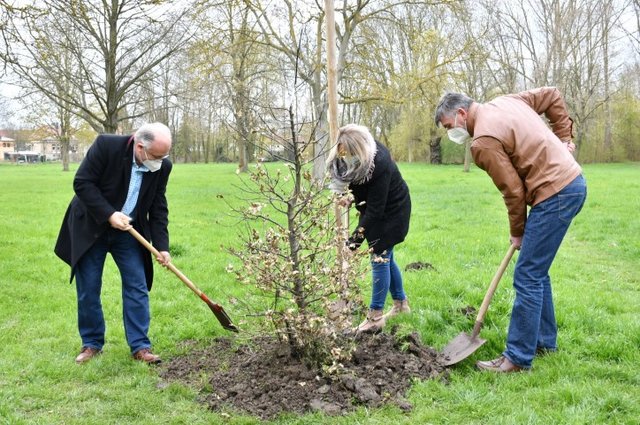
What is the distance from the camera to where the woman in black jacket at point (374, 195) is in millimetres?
4395

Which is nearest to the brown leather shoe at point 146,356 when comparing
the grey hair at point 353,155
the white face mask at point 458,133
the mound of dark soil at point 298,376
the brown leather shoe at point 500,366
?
the mound of dark soil at point 298,376

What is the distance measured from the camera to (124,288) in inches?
189

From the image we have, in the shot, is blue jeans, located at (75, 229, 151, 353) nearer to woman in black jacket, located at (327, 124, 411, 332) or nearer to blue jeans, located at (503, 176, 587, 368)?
woman in black jacket, located at (327, 124, 411, 332)

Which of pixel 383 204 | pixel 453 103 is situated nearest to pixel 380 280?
pixel 383 204

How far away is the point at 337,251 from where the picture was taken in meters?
4.00

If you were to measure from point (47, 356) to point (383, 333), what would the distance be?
2868 mm

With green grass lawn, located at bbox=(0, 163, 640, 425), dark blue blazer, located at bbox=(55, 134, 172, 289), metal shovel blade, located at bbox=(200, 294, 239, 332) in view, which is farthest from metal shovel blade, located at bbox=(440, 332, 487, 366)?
dark blue blazer, located at bbox=(55, 134, 172, 289)

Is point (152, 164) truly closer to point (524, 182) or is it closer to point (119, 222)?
point (119, 222)

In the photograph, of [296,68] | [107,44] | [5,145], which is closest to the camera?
[296,68]

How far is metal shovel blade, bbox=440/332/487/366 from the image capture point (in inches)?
169

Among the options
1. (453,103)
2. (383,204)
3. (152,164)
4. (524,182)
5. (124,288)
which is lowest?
(124,288)

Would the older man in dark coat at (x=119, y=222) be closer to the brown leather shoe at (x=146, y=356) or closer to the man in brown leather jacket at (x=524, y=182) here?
the brown leather shoe at (x=146, y=356)

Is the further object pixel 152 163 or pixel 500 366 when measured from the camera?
pixel 152 163

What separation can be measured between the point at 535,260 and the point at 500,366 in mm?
838
